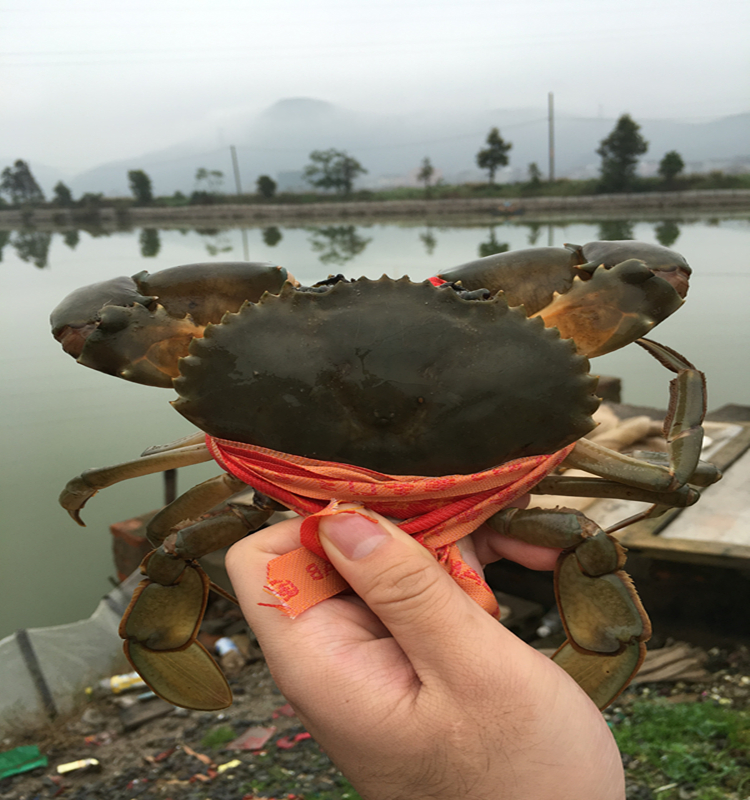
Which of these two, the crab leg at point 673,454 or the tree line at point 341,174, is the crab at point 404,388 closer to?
the crab leg at point 673,454

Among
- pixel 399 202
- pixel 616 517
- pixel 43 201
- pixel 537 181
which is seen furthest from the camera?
pixel 43 201

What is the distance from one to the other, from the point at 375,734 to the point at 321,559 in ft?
1.24

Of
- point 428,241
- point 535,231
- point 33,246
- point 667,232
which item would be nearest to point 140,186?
point 33,246

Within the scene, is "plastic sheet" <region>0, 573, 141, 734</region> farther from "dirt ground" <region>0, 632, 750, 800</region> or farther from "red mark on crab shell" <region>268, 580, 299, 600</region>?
"red mark on crab shell" <region>268, 580, 299, 600</region>

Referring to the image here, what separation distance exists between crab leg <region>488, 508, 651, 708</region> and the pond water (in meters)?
0.78

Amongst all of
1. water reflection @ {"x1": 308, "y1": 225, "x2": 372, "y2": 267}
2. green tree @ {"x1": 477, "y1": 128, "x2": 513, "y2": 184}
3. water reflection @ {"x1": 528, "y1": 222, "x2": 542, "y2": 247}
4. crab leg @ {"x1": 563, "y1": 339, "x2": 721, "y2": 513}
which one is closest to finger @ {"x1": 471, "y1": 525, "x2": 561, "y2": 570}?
crab leg @ {"x1": 563, "y1": 339, "x2": 721, "y2": 513}

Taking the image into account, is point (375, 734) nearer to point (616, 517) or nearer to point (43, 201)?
point (616, 517)

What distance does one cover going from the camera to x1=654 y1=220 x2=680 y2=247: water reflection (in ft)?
55.3

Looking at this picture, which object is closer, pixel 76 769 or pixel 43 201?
pixel 76 769

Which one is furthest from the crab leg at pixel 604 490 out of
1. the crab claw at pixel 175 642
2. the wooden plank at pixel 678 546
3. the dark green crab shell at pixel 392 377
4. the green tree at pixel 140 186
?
the green tree at pixel 140 186

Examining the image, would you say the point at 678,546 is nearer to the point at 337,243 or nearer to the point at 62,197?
the point at 337,243

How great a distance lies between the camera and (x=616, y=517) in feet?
14.0

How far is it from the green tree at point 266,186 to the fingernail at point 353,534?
1561 inches

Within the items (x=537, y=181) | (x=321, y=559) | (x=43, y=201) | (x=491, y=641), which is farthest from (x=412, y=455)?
(x=43, y=201)
